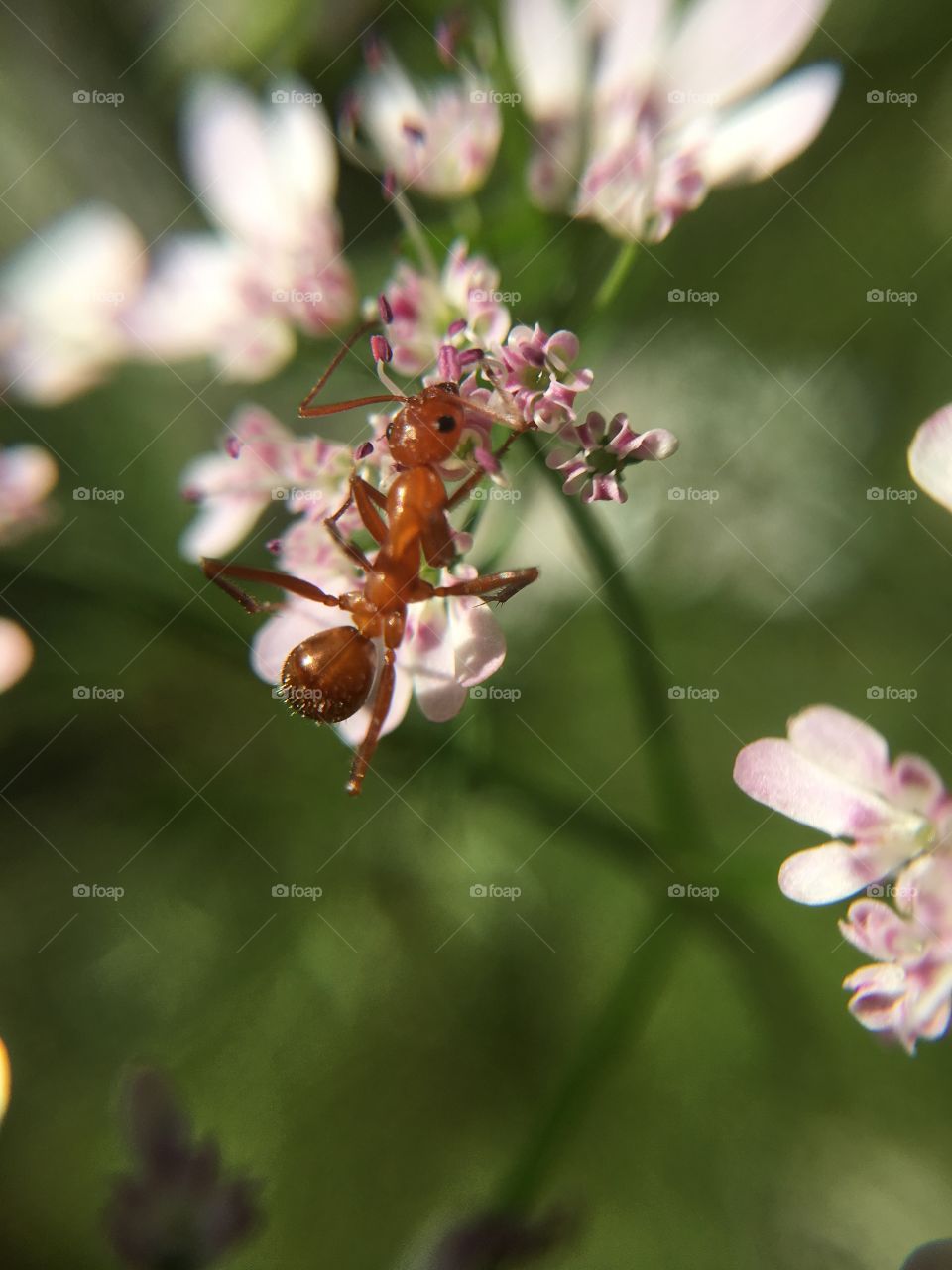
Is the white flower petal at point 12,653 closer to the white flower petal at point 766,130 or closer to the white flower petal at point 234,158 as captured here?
the white flower petal at point 234,158

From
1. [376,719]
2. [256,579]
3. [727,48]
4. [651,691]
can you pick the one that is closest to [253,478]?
[256,579]

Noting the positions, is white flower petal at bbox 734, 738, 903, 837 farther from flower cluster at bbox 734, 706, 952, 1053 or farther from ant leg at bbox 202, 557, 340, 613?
ant leg at bbox 202, 557, 340, 613

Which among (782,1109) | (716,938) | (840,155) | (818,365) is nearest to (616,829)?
(716,938)

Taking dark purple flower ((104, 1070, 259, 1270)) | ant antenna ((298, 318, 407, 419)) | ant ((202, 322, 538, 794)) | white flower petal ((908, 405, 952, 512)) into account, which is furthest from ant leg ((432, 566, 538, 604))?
dark purple flower ((104, 1070, 259, 1270))

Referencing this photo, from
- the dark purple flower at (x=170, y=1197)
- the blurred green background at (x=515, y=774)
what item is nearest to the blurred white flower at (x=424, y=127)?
the blurred green background at (x=515, y=774)

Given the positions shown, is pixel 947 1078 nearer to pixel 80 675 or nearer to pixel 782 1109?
pixel 782 1109

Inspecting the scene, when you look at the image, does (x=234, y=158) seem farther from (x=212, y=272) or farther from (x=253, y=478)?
(x=253, y=478)
